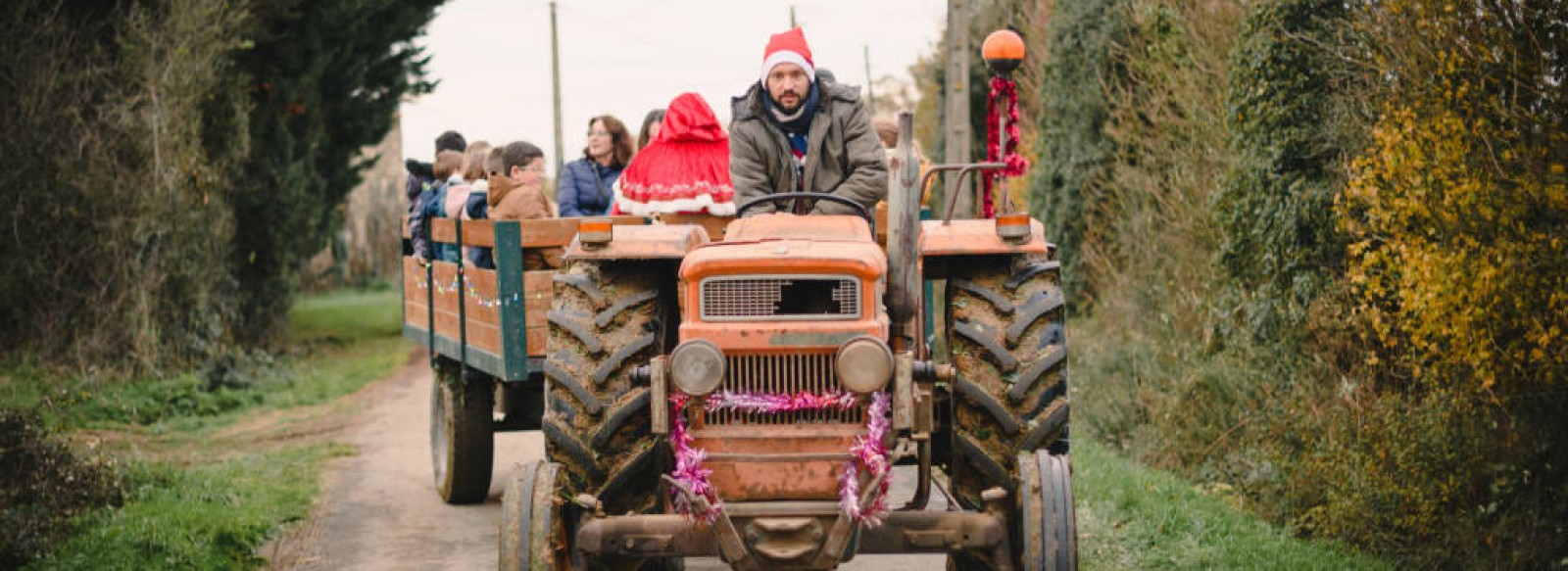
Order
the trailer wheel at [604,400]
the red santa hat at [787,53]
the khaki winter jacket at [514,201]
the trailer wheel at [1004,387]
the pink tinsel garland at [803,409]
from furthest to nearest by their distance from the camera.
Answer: the khaki winter jacket at [514,201], the red santa hat at [787,53], the trailer wheel at [1004,387], the trailer wheel at [604,400], the pink tinsel garland at [803,409]

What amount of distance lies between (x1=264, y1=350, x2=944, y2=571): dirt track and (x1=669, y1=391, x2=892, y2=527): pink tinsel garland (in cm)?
256

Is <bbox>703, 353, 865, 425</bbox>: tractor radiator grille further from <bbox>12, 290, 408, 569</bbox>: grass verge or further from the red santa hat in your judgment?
<bbox>12, 290, 408, 569</bbox>: grass verge

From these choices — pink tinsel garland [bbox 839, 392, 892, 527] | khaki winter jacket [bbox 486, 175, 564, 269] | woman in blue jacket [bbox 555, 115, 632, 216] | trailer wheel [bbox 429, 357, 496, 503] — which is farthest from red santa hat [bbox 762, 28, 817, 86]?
woman in blue jacket [bbox 555, 115, 632, 216]

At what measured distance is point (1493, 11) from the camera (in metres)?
6.46

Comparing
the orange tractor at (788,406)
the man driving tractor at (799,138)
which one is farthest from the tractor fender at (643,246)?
the man driving tractor at (799,138)

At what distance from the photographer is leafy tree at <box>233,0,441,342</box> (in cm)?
1762

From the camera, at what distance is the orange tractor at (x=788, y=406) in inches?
198

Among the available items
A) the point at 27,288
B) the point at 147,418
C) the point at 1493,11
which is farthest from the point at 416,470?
the point at 1493,11

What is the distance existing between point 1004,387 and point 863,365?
0.84 meters

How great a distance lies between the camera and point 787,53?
6652 mm

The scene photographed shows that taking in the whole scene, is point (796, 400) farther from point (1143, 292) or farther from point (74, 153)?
point (74, 153)

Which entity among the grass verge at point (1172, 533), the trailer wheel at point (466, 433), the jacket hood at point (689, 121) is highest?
the jacket hood at point (689, 121)

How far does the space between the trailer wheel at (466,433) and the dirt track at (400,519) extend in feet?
0.41

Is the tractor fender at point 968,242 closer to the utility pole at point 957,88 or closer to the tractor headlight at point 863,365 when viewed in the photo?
the tractor headlight at point 863,365
